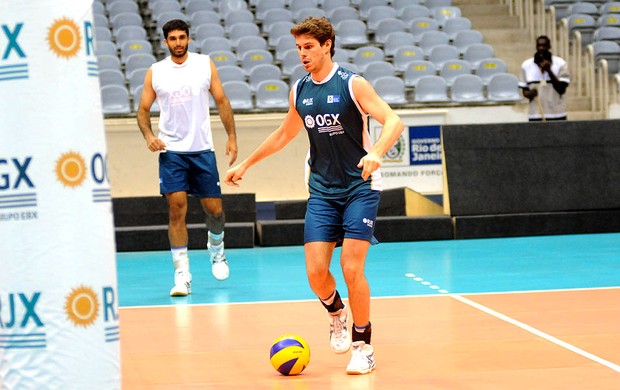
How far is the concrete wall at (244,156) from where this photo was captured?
A: 49.1ft

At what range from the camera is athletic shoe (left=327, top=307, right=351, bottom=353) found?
20.3 ft

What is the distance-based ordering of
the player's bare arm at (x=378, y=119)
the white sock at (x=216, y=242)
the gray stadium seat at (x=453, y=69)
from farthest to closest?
1. the gray stadium seat at (x=453, y=69)
2. the white sock at (x=216, y=242)
3. the player's bare arm at (x=378, y=119)

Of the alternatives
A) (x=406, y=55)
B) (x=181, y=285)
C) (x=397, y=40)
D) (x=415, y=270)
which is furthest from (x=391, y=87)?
(x=181, y=285)

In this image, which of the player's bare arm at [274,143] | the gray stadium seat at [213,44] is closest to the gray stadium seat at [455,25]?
the gray stadium seat at [213,44]

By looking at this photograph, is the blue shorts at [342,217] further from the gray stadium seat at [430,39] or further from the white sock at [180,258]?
the gray stadium seat at [430,39]

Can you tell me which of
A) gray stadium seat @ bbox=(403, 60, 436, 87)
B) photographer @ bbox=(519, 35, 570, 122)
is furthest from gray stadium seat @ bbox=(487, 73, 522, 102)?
photographer @ bbox=(519, 35, 570, 122)

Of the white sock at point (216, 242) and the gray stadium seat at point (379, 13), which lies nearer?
the white sock at point (216, 242)

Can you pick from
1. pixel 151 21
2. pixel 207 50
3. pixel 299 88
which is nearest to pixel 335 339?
pixel 299 88

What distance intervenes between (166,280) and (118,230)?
2642 mm

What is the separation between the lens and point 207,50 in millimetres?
16969

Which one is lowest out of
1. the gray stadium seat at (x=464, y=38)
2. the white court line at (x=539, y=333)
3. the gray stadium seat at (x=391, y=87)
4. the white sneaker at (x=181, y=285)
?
the white court line at (x=539, y=333)

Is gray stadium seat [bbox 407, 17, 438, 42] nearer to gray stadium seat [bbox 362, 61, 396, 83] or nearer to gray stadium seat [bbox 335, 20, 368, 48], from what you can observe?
gray stadium seat [bbox 335, 20, 368, 48]

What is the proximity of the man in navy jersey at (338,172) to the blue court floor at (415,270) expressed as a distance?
279 cm

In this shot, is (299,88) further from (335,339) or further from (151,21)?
(151,21)
